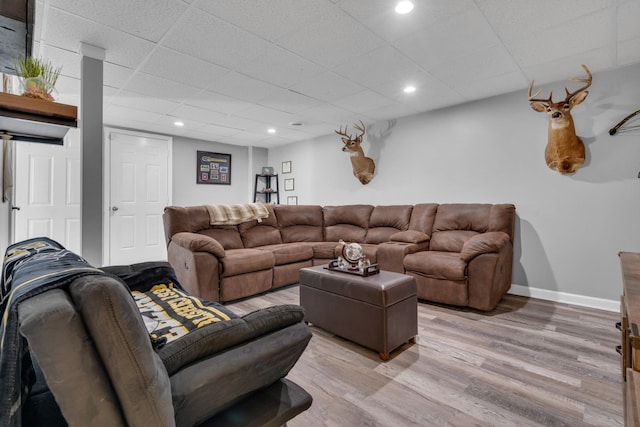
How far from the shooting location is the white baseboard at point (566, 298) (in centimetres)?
293

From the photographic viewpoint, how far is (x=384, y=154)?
4.73 metres

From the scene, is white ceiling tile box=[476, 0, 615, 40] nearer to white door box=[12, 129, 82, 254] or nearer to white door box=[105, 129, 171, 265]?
white door box=[12, 129, 82, 254]

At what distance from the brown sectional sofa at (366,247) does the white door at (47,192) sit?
1441mm

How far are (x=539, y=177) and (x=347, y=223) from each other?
249 centimetres

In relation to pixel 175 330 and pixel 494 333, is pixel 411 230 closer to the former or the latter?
pixel 494 333

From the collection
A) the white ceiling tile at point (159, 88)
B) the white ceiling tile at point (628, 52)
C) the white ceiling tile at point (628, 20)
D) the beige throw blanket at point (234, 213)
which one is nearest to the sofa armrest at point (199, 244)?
the beige throw blanket at point (234, 213)

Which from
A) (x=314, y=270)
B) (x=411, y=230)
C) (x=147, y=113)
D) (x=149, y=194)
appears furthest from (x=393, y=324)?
(x=149, y=194)

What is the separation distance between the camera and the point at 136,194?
16.1 feet

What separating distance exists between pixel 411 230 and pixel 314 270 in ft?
5.86

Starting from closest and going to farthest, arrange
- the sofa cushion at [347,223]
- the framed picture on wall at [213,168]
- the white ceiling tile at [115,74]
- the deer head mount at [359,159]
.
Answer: the white ceiling tile at [115,74] < the sofa cushion at [347,223] < the deer head mount at [359,159] < the framed picture on wall at [213,168]

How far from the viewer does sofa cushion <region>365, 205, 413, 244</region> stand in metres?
4.14

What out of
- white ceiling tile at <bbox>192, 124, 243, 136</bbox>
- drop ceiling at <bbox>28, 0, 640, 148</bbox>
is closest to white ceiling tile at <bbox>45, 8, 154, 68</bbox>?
drop ceiling at <bbox>28, 0, 640, 148</bbox>

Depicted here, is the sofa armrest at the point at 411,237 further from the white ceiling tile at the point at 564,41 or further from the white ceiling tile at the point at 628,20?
the white ceiling tile at the point at 628,20

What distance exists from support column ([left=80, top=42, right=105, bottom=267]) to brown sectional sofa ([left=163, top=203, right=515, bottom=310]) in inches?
31.2
